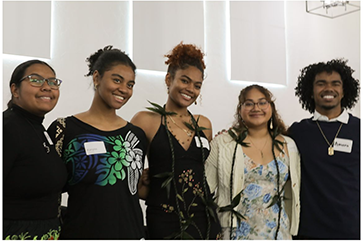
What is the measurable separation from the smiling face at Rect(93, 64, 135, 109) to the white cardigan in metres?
0.89

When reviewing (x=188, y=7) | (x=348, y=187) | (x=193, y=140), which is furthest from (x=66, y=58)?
(x=348, y=187)

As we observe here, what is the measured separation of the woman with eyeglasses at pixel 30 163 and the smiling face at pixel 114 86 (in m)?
0.33

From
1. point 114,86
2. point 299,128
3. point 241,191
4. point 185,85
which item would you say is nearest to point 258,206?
point 241,191

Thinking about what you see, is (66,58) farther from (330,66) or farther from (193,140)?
(330,66)

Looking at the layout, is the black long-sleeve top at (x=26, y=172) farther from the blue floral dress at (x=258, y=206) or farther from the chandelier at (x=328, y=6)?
the chandelier at (x=328, y=6)

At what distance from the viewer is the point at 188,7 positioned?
5043 millimetres

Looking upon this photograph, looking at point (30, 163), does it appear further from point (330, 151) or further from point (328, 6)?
point (328, 6)

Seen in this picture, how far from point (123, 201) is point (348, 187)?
5.75 ft

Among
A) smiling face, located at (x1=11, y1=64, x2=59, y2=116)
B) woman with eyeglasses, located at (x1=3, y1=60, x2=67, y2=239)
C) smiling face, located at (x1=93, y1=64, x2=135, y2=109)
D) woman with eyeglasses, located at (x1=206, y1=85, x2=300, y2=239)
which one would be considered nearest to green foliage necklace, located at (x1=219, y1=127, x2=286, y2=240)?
woman with eyeglasses, located at (x1=206, y1=85, x2=300, y2=239)

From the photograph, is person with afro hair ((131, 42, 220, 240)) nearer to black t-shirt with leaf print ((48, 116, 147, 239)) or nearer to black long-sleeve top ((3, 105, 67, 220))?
black t-shirt with leaf print ((48, 116, 147, 239))

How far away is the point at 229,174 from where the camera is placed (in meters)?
2.78

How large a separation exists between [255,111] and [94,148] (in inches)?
50.8

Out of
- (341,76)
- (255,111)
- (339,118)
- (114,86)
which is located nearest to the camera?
(114,86)

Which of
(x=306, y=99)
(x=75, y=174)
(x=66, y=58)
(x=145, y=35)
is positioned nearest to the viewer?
(x=75, y=174)
